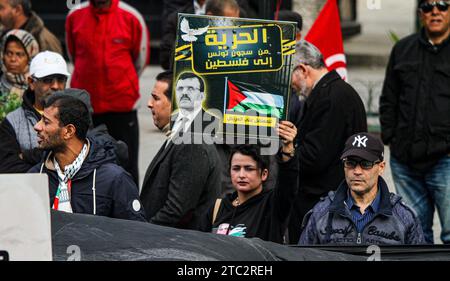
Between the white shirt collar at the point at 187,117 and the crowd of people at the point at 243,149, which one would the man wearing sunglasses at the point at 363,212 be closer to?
the crowd of people at the point at 243,149

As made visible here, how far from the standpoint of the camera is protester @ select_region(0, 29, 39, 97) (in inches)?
348

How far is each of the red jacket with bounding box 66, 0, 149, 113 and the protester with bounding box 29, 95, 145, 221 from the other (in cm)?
304

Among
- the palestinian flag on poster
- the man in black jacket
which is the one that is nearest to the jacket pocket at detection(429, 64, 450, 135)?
the man in black jacket

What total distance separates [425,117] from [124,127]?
9.40ft

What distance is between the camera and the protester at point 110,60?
32.1ft

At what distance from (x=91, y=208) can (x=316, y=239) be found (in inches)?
48.4

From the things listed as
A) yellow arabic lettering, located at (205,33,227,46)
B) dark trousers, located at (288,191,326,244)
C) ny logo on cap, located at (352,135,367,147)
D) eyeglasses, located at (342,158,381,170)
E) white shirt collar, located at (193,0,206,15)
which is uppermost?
yellow arabic lettering, located at (205,33,227,46)

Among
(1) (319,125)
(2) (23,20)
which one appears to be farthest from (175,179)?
(2) (23,20)

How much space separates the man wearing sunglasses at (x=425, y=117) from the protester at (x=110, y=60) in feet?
8.07

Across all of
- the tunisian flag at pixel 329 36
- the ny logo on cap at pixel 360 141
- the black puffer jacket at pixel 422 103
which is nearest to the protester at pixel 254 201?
the ny logo on cap at pixel 360 141

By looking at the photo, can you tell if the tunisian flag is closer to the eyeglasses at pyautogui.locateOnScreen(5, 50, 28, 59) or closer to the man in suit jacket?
the man in suit jacket

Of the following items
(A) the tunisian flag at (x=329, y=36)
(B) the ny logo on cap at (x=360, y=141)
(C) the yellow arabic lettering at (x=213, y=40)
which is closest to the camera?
(C) the yellow arabic lettering at (x=213, y=40)

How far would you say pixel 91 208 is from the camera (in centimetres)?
643
